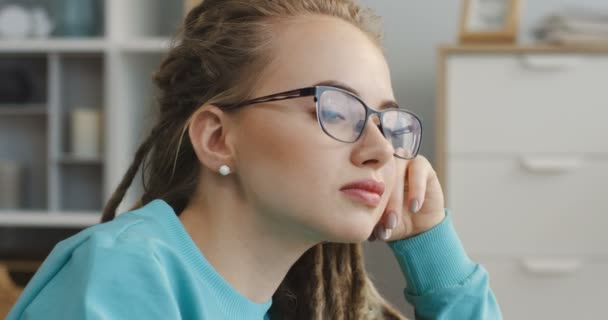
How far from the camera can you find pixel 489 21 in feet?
9.42

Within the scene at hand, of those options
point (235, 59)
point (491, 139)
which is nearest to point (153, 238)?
point (235, 59)

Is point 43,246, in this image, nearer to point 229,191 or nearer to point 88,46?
point 88,46

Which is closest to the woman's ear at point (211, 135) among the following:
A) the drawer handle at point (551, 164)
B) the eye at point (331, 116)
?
the eye at point (331, 116)

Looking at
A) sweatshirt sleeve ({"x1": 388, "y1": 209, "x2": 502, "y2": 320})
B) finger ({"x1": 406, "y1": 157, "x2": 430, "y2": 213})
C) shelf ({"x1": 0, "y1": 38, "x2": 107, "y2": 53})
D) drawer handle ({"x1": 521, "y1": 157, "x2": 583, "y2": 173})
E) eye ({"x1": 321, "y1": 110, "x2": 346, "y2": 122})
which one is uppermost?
eye ({"x1": 321, "y1": 110, "x2": 346, "y2": 122})

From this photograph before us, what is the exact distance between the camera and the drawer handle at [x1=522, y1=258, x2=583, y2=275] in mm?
2670

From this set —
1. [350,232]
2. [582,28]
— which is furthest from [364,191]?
[582,28]

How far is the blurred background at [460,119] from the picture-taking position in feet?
8.80

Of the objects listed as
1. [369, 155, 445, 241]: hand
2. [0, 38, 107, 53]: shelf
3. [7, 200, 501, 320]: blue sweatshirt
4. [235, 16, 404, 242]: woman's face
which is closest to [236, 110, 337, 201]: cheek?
[235, 16, 404, 242]: woman's face

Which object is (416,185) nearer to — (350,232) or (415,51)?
(350,232)

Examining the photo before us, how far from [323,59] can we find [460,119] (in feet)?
5.94

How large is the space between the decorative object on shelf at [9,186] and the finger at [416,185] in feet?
7.17

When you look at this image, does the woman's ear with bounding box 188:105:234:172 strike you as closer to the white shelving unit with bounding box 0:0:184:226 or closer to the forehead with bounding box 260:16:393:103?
the forehead with bounding box 260:16:393:103

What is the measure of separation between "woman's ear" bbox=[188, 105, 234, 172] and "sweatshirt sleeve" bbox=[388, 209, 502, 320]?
0.37m

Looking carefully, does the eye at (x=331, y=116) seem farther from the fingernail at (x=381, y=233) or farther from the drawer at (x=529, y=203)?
the drawer at (x=529, y=203)
